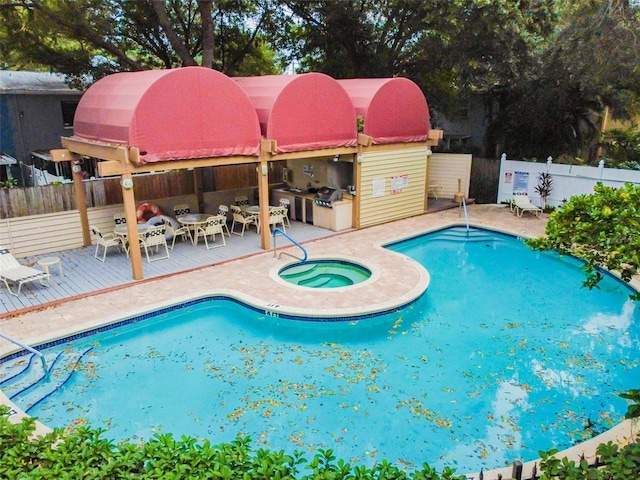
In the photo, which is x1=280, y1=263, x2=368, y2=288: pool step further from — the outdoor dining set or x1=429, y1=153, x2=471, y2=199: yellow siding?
x1=429, y1=153, x2=471, y2=199: yellow siding

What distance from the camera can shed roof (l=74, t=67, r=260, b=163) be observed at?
9.95 metres

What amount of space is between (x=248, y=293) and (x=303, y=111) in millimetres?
5378

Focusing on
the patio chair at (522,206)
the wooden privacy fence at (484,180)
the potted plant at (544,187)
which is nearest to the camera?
the patio chair at (522,206)

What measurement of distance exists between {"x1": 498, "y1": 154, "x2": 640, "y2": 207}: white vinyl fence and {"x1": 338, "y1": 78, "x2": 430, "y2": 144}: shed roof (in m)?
4.46

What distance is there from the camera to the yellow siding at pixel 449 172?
18.2 metres

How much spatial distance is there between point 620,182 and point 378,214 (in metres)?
7.75

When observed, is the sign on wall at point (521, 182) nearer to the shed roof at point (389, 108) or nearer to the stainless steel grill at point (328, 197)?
the shed roof at point (389, 108)

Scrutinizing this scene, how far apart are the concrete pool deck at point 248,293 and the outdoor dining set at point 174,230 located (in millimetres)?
1357

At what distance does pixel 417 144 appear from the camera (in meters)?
16.1

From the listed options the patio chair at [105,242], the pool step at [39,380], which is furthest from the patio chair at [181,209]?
the pool step at [39,380]

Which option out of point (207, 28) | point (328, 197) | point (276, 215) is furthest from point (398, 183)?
point (207, 28)

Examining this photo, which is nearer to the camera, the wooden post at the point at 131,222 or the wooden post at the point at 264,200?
the wooden post at the point at 131,222

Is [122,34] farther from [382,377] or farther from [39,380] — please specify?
[382,377]

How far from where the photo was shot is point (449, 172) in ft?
60.8
